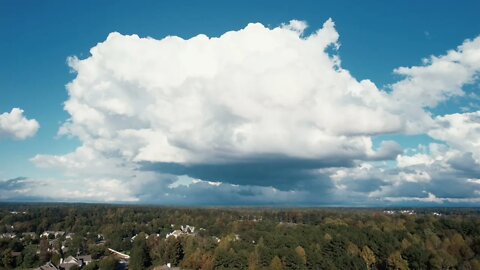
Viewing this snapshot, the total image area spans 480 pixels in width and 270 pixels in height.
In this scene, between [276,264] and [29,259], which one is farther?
[29,259]

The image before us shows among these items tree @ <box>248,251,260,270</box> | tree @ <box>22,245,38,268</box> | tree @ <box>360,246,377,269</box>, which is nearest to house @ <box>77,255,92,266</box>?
tree @ <box>22,245,38,268</box>

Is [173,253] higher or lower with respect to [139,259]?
higher

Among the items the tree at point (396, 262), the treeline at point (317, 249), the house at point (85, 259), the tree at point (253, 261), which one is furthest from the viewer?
the house at point (85, 259)

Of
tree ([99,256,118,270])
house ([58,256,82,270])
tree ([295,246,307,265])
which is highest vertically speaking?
tree ([295,246,307,265])

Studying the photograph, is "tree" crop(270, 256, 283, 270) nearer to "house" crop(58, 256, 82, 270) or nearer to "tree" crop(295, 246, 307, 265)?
"tree" crop(295, 246, 307, 265)

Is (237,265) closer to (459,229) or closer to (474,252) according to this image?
(474,252)

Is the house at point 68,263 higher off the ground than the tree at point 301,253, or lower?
lower

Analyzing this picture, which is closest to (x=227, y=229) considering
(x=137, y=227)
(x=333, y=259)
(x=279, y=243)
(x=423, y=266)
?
(x=137, y=227)

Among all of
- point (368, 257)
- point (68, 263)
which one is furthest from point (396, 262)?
point (68, 263)

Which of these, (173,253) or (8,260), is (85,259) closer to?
(8,260)

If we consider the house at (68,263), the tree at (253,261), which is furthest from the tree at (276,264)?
the house at (68,263)

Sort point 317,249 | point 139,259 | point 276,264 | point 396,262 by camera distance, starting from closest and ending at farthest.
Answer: point 276,264 < point 396,262 < point 317,249 < point 139,259

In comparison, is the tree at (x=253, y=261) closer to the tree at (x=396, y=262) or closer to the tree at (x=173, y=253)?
the tree at (x=173, y=253)

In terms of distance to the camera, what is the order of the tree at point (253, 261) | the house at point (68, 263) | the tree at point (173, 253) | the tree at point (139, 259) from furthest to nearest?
1. the tree at point (173, 253)
2. the house at point (68, 263)
3. the tree at point (139, 259)
4. the tree at point (253, 261)
